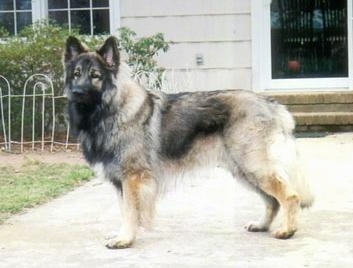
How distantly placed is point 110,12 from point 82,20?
0.61 metres

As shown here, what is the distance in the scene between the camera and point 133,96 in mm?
6098

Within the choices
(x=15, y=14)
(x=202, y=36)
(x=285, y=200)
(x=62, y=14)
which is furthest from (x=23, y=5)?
(x=285, y=200)

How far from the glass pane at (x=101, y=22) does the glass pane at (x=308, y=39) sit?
2.65 meters

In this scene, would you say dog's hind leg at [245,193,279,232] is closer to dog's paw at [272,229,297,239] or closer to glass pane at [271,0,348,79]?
dog's paw at [272,229,297,239]

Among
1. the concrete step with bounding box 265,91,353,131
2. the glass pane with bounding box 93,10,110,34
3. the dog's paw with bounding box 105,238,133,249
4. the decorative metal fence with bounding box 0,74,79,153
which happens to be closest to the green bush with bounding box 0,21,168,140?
the decorative metal fence with bounding box 0,74,79,153

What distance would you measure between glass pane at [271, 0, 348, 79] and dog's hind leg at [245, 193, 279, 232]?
6505 millimetres

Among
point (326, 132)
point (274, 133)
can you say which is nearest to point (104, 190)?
point (274, 133)

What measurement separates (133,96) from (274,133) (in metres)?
1.12

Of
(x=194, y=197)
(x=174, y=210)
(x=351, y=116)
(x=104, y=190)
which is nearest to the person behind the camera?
(x=174, y=210)

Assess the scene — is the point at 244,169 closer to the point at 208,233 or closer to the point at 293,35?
the point at 208,233

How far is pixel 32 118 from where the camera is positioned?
11.3 metres

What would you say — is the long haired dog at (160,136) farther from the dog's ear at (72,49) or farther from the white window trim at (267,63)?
the white window trim at (267,63)

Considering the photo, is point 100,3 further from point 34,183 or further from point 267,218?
point 267,218

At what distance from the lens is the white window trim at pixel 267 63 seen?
12.2 metres
